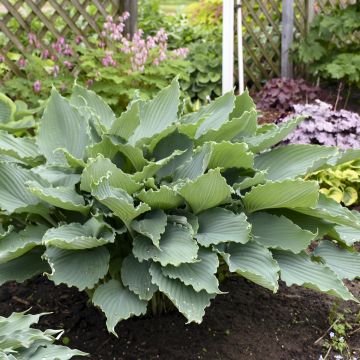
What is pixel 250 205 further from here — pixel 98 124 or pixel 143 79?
pixel 143 79

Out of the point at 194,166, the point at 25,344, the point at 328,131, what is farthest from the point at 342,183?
the point at 25,344

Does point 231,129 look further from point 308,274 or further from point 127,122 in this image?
point 308,274

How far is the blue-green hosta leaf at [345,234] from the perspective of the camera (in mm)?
2781

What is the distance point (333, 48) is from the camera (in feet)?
22.5

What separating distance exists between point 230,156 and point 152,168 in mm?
327

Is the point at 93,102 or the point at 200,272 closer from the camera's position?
the point at 200,272

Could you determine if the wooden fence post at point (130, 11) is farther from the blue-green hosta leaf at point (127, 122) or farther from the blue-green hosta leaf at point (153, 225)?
the blue-green hosta leaf at point (153, 225)

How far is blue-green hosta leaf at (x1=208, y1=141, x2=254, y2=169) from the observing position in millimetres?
2510

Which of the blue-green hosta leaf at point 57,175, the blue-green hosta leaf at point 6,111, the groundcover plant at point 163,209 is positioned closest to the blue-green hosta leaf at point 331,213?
the groundcover plant at point 163,209

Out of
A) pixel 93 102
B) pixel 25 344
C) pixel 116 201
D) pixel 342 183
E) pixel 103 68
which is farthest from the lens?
pixel 103 68

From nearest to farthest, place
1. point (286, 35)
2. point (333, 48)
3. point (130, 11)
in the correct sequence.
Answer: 1. point (130, 11)
2. point (333, 48)
3. point (286, 35)

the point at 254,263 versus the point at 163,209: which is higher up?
the point at 163,209

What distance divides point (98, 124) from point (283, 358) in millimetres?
1223

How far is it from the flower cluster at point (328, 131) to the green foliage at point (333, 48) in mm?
1541
